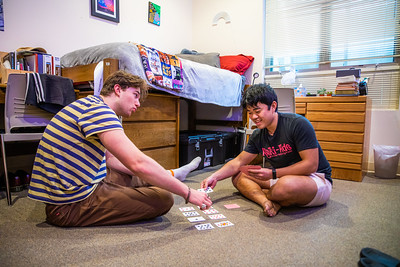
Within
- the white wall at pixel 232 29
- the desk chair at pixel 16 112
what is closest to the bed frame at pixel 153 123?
the desk chair at pixel 16 112

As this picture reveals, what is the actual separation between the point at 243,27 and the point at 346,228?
3238mm

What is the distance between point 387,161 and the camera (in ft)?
9.11

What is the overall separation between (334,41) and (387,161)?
5.20ft

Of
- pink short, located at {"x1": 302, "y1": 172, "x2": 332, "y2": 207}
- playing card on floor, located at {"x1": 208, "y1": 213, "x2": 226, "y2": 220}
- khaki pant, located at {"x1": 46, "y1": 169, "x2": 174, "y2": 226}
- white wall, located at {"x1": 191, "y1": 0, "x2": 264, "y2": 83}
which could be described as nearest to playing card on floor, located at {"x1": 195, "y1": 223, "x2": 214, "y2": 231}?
playing card on floor, located at {"x1": 208, "y1": 213, "x2": 226, "y2": 220}

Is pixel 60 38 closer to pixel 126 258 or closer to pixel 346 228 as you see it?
pixel 126 258

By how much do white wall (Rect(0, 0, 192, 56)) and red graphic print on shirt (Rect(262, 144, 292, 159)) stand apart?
230cm

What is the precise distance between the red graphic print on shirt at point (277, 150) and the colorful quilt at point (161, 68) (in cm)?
102

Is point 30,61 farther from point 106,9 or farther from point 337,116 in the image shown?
point 337,116

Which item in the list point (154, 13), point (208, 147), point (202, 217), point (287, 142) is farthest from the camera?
point (154, 13)

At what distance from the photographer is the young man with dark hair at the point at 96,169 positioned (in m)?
1.16

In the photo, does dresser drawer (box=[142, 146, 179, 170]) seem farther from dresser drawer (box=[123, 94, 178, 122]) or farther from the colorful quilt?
the colorful quilt

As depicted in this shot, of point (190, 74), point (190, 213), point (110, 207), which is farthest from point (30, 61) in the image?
point (190, 213)

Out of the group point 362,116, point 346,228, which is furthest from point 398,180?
point 346,228

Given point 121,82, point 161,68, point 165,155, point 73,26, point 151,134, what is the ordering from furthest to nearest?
point 73,26
point 165,155
point 151,134
point 161,68
point 121,82
